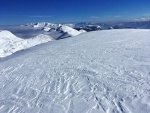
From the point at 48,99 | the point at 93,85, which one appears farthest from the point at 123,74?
the point at 48,99

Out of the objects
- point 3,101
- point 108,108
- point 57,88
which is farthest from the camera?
point 57,88

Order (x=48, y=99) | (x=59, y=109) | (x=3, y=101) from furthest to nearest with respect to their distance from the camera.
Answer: (x=3, y=101) < (x=48, y=99) < (x=59, y=109)

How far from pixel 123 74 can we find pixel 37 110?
367cm

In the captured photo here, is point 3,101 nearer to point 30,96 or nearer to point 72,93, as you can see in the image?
point 30,96

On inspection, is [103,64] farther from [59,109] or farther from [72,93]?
[59,109]

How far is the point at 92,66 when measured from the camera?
9266mm

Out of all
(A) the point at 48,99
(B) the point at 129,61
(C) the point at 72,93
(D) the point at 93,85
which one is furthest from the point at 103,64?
(A) the point at 48,99

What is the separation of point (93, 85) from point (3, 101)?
324cm

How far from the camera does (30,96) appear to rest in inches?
265

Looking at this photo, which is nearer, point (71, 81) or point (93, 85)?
point (93, 85)

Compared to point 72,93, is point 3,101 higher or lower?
lower

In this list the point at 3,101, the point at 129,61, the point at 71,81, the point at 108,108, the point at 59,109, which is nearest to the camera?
the point at 108,108

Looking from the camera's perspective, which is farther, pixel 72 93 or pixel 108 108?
pixel 72 93

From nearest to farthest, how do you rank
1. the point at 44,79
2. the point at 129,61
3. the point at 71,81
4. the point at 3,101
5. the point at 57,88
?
the point at 3,101 < the point at 57,88 < the point at 71,81 < the point at 44,79 < the point at 129,61
